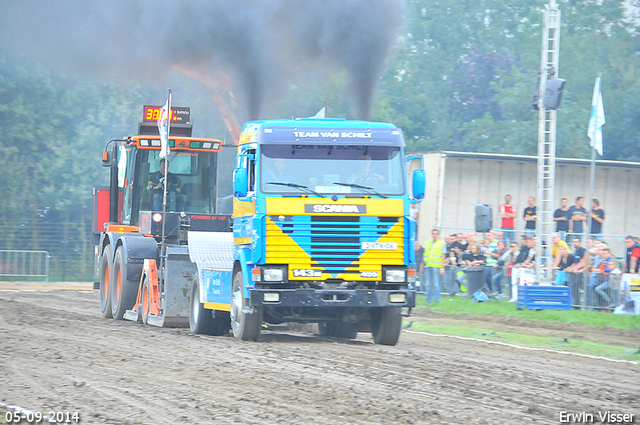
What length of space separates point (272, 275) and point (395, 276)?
1.66 metres

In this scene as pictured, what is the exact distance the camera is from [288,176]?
Answer: 487 inches

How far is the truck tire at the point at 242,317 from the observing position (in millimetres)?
12766

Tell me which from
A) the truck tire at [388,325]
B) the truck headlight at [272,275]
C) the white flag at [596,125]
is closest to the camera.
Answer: the truck headlight at [272,275]

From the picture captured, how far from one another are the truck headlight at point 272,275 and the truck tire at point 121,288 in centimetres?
525

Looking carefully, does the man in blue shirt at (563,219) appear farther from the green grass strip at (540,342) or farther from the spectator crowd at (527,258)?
the green grass strip at (540,342)

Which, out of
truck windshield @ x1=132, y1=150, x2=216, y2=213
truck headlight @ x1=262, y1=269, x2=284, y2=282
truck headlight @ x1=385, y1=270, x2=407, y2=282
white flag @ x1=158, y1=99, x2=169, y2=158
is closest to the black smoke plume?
truck windshield @ x1=132, y1=150, x2=216, y2=213

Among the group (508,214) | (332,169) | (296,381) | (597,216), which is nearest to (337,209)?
(332,169)

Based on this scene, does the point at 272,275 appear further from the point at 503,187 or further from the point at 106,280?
the point at 503,187

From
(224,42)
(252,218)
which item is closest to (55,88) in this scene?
(224,42)

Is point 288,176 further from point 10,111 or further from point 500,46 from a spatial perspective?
point 500,46

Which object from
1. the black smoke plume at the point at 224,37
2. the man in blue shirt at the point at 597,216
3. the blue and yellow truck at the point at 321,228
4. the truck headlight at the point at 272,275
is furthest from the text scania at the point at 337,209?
the man in blue shirt at the point at 597,216

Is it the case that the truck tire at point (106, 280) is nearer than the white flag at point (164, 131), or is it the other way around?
the white flag at point (164, 131)

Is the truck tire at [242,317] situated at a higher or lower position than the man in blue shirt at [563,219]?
lower

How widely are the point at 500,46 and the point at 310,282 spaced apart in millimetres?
47383
